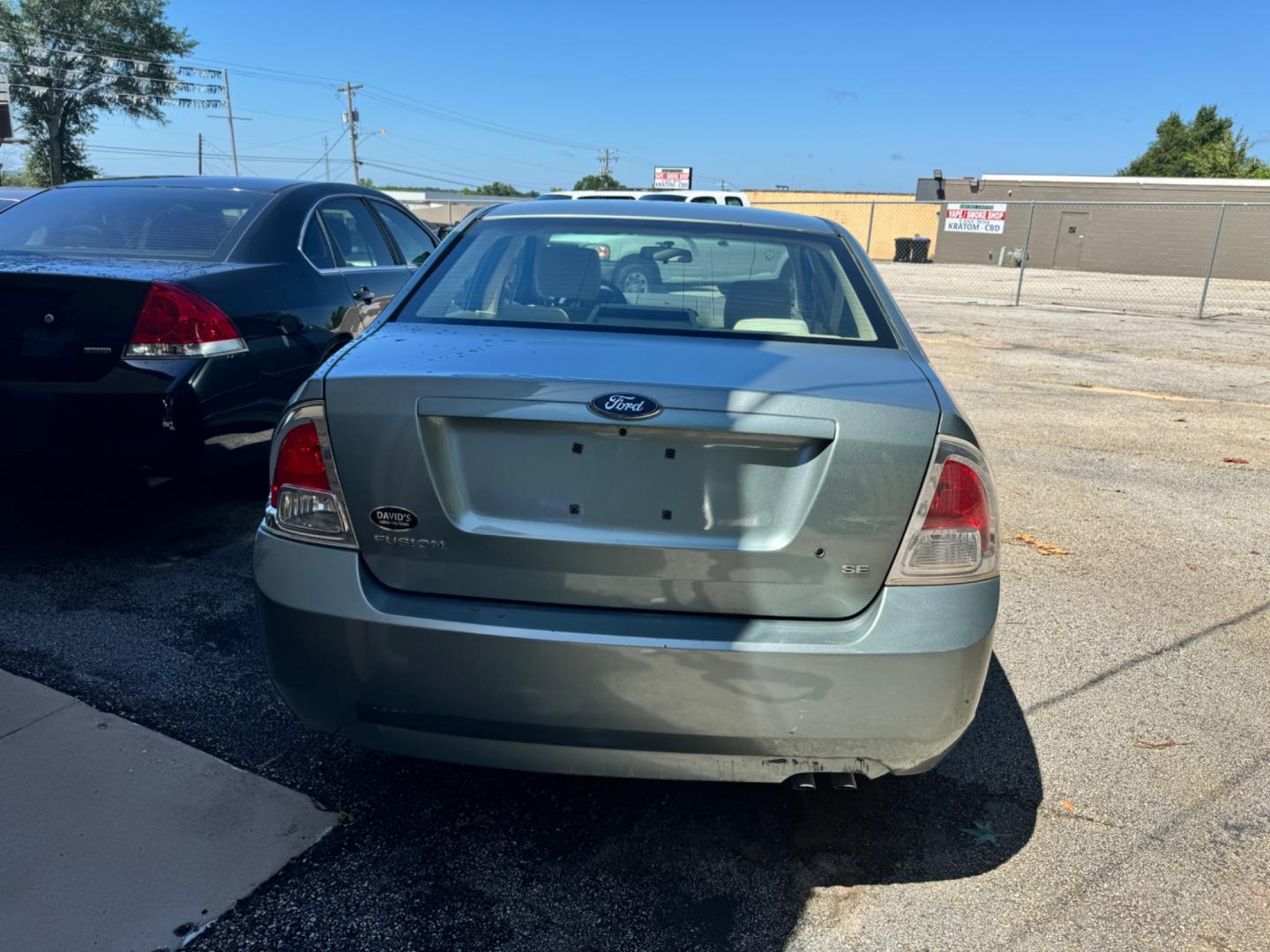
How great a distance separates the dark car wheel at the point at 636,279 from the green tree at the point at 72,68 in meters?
58.2

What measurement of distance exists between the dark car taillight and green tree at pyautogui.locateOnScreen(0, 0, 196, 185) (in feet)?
186

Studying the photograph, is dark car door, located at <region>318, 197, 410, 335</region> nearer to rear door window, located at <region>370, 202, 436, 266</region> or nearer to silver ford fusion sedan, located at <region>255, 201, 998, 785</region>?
rear door window, located at <region>370, 202, 436, 266</region>

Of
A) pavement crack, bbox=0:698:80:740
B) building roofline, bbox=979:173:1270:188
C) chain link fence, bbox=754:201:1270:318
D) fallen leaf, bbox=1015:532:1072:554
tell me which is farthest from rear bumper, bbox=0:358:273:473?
building roofline, bbox=979:173:1270:188

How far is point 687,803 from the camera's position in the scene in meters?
2.60

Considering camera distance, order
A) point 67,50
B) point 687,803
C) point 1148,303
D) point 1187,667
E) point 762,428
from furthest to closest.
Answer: point 67,50
point 1148,303
point 1187,667
point 687,803
point 762,428

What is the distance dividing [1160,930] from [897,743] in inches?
30.8

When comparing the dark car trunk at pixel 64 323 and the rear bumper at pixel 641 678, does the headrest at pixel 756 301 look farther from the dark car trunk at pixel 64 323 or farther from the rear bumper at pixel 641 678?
the dark car trunk at pixel 64 323

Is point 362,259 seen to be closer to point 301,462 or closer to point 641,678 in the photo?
point 301,462

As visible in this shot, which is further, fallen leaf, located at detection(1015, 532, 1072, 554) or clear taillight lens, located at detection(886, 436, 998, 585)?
fallen leaf, located at detection(1015, 532, 1072, 554)

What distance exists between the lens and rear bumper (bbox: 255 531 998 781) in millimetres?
1979

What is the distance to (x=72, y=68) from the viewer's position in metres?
52.2

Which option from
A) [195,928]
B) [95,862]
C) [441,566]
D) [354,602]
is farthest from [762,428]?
[95,862]

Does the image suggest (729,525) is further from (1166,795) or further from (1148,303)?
(1148,303)

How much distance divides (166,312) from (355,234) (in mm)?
1860
